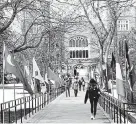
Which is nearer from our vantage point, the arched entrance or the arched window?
the arched entrance

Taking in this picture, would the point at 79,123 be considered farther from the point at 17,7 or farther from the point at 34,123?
the point at 17,7

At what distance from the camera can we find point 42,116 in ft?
70.6

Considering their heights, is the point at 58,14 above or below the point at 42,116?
above

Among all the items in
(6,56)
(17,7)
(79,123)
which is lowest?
(79,123)

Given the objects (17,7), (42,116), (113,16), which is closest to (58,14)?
(17,7)

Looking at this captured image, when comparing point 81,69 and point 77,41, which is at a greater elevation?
point 77,41

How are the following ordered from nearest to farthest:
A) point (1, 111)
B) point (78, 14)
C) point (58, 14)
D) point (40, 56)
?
point (1, 111) → point (58, 14) → point (78, 14) → point (40, 56)

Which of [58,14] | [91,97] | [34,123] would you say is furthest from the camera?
[58,14]

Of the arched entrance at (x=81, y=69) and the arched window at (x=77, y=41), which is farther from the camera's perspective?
the arched window at (x=77, y=41)

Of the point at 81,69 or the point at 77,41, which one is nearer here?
the point at 77,41

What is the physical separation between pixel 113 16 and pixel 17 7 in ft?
49.8

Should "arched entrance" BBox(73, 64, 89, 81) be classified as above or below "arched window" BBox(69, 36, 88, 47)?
below

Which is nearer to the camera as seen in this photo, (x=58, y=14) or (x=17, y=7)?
(x=17, y=7)

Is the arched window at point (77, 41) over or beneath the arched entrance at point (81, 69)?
over
